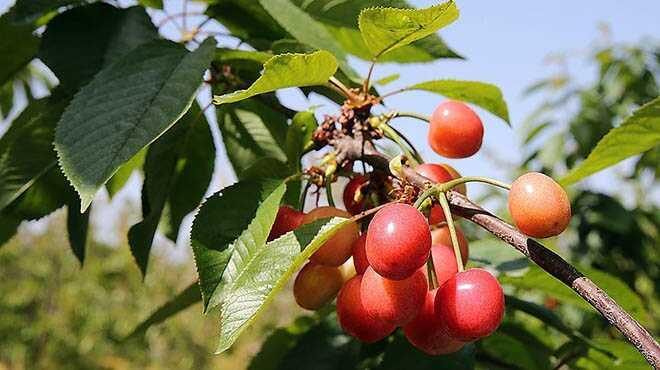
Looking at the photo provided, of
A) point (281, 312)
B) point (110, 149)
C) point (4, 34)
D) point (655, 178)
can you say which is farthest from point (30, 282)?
point (110, 149)

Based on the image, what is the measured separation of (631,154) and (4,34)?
944 mm

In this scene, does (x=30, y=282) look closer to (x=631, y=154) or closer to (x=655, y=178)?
(x=655, y=178)

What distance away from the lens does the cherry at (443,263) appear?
77 centimetres

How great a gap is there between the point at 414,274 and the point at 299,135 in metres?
0.30

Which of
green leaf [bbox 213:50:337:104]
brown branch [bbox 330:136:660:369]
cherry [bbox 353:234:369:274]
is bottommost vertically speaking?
cherry [bbox 353:234:369:274]

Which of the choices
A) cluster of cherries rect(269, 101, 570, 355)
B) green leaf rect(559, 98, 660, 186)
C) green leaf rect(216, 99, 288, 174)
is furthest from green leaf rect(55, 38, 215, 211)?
green leaf rect(559, 98, 660, 186)

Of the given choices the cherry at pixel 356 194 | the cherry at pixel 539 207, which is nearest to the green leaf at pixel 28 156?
the cherry at pixel 356 194

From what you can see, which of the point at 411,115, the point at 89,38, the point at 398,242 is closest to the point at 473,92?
the point at 411,115

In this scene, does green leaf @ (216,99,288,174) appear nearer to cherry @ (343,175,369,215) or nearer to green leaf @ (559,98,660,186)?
cherry @ (343,175,369,215)

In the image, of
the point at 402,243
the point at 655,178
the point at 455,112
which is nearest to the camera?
the point at 402,243

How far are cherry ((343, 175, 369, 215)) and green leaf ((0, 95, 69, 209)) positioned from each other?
0.44m

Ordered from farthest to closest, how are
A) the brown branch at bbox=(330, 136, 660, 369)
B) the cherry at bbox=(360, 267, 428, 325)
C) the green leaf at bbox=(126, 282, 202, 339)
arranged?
the green leaf at bbox=(126, 282, 202, 339) → the cherry at bbox=(360, 267, 428, 325) → the brown branch at bbox=(330, 136, 660, 369)

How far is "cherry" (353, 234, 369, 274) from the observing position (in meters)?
0.77

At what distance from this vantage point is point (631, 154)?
905 millimetres
